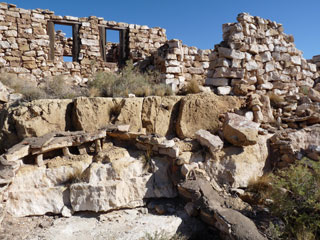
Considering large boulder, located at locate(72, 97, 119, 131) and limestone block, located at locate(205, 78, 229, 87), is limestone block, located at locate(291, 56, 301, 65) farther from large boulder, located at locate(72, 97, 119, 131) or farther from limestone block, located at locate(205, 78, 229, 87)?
large boulder, located at locate(72, 97, 119, 131)

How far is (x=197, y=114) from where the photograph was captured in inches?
211

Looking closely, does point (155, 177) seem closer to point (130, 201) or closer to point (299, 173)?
point (130, 201)

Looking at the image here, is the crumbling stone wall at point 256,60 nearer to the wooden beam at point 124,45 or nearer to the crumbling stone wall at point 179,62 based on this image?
the crumbling stone wall at point 179,62

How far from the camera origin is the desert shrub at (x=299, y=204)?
369cm

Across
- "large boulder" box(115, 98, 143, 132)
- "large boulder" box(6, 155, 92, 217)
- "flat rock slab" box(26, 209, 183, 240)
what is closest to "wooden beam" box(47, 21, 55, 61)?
"large boulder" box(115, 98, 143, 132)

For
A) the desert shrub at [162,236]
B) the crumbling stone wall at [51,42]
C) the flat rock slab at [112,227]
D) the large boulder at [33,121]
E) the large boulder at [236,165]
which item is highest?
the crumbling stone wall at [51,42]

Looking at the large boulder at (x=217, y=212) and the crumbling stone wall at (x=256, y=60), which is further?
the crumbling stone wall at (x=256, y=60)

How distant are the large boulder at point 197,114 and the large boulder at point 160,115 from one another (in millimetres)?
158

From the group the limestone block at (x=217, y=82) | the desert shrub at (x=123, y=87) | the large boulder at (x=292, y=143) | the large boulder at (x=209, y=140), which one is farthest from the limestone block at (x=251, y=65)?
the large boulder at (x=209, y=140)

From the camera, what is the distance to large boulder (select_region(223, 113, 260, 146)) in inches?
189

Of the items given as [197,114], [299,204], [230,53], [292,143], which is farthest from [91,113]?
[292,143]

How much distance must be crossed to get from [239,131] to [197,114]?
949 mm

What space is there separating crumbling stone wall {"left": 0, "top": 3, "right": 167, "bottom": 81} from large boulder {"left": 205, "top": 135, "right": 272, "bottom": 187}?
620 centimetres

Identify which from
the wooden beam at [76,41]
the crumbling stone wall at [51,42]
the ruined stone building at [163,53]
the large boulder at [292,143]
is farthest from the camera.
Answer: the wooden beam at [76,41]
